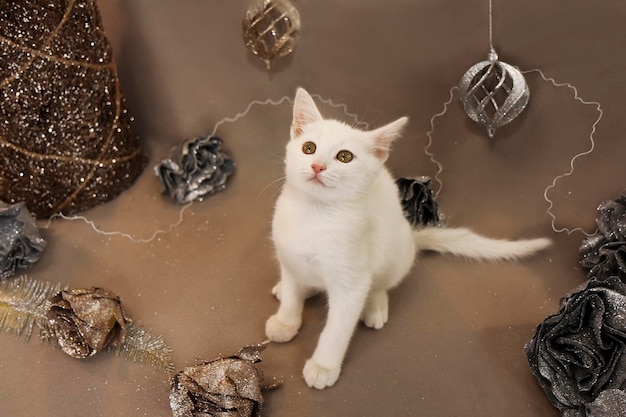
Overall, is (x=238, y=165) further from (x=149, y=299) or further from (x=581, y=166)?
(x=581, y=166)

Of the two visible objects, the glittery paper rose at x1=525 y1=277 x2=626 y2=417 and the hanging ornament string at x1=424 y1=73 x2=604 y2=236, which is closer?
the glittery paper rose at x1=525 y1=277 x2=626 y2=417

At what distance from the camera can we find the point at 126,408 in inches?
37.7

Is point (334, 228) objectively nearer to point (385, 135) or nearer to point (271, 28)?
point (385, 135)

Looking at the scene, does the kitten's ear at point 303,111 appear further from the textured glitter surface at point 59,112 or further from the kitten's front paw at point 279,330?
the textured glitter surface at point 59,112

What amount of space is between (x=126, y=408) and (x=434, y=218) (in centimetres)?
68

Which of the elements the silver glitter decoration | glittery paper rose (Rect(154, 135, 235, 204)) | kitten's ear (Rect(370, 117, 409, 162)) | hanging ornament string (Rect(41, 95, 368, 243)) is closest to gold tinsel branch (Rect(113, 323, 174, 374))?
hanging ornament string (Rect(41, 95, 368, 243))

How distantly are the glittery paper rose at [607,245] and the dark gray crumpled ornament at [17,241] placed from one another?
3.42ft

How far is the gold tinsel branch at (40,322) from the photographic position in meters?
1.03

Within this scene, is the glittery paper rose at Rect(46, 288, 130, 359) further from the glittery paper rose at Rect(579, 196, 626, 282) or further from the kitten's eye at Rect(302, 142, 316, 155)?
the glittery paper rose at Rect(579, 196, 626, 282)

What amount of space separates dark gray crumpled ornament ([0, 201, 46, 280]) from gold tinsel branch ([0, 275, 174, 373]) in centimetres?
3

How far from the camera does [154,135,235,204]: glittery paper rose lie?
1320 mm

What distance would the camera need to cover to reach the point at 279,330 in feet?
3.44

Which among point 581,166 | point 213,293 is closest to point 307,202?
point 213,293

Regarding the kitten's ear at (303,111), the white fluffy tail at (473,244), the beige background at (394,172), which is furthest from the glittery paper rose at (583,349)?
the kitten's ear at (303,111)
